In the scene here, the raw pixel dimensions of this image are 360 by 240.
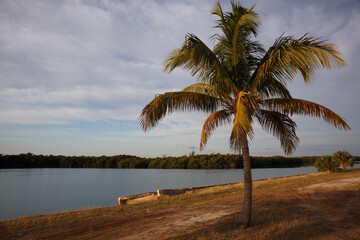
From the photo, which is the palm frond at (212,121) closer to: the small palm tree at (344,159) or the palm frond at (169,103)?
the palm frond at (169,103)

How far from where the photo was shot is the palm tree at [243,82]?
5961mm

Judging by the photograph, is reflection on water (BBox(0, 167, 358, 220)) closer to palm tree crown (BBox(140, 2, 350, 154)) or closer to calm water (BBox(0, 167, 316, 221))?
calm water (BBox(0, 167, 316, 221))

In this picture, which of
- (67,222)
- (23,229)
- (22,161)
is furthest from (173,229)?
(22,161)

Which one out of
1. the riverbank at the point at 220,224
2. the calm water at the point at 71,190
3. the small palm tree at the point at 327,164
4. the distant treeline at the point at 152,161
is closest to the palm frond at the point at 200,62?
the riverbank at the point at 220,224

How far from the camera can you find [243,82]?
725 cm

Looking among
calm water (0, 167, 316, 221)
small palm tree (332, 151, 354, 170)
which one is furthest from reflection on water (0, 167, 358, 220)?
small palm tree (332, 151, 354, 170)

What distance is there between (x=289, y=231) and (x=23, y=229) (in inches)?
332

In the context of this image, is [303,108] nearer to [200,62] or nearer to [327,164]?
[200,62]

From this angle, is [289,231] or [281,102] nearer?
[289,231]

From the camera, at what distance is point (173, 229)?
22.9 feet

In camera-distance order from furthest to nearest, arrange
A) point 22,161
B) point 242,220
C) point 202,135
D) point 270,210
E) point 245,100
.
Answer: point 22,161, point 270,210, point 202,135, point 242,220, point 245,100

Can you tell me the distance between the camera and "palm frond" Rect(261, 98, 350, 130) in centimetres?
592

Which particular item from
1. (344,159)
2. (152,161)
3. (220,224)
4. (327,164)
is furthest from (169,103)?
(152,161)

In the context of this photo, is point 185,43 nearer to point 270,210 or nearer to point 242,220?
point 242,220
